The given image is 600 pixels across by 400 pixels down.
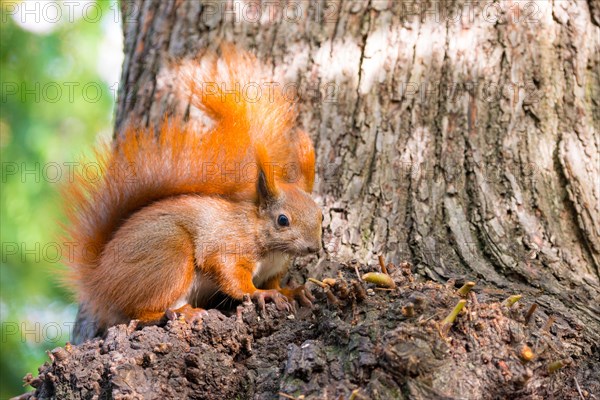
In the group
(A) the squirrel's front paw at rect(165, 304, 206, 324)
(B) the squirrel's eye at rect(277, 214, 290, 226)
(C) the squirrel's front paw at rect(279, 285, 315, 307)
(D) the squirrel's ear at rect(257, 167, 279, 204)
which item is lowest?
(A) the squirrel's front paw at rect(165, 304, 206, 324)

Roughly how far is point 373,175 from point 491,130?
1.51 feet

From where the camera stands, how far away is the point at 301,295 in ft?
6.59

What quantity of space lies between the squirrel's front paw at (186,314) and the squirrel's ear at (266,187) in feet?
1.62

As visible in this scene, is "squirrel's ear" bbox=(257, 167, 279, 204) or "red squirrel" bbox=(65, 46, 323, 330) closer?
"red squirrel" bbox=(65, 46, 323, 330)

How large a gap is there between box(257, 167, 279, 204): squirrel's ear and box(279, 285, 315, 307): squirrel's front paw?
0.39m

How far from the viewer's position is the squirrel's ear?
227cm

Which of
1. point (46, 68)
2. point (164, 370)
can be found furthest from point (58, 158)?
point (164, 370)

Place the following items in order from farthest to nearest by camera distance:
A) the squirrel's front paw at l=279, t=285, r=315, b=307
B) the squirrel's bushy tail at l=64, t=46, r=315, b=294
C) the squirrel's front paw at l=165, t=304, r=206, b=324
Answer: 1. the squirrel's bushy tail at l=64, t=46, r=315, b=294
2. the squirrel's front paw at l=279, t=285, r=315, b=307
3. the squirrel's front paw at l=165, t=304, r=206, b=324

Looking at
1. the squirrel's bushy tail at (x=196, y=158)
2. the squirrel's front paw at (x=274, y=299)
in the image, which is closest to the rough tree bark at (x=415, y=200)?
the squirrel's front paw at (x=274, y=299)

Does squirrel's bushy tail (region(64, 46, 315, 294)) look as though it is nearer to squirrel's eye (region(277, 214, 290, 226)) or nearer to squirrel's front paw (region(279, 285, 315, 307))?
squirrel's eye (region(277, 214, 290, 226))

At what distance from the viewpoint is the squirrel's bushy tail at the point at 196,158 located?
7.24ft

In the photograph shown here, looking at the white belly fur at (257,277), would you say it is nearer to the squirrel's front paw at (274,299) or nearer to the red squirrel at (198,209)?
the red squirrel at (198,209)

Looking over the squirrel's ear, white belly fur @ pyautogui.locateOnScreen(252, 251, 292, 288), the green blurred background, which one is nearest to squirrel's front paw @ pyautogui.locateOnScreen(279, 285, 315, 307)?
white belly fur @ pyautogui.locateOnScreen(252, 251, 292, 288)

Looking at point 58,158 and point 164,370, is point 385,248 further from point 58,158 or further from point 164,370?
point 58,158
